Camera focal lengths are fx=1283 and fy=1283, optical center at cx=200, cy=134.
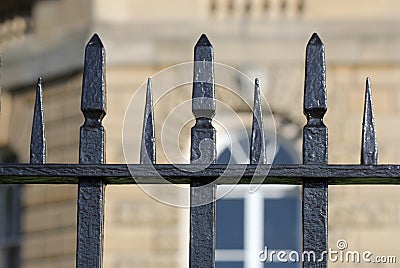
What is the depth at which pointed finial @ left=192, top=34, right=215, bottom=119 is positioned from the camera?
9.53 feet

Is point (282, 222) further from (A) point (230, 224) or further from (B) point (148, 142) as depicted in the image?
(B) point (148, 142)

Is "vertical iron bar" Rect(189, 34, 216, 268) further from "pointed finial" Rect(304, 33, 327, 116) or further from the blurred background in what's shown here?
the blurred background

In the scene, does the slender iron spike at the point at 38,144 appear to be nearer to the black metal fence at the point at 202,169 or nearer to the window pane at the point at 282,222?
the black metal fence at the point at 202,169

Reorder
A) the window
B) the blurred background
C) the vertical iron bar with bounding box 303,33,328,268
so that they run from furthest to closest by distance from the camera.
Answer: the window
the blurred background
the vertical iron bar with bounding box 303,33,328,268

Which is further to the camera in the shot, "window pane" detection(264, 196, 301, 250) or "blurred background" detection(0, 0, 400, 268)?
"window pane" detection(264, 196, 301, 250)

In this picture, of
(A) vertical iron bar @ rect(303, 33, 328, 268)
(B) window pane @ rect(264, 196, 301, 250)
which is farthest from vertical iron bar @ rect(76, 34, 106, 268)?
(B) window pane @ rect(264, 196, 301, 250)

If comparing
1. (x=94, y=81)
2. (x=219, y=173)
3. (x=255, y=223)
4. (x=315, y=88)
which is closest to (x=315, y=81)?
(x=315, y=88)

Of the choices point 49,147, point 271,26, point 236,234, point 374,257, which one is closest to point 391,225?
point 374,257

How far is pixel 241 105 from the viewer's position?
12578mm

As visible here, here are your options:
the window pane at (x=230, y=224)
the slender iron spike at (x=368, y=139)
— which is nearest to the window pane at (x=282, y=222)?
the window pane at (x=230, y=224)

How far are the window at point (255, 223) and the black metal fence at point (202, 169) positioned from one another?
31.7 feet

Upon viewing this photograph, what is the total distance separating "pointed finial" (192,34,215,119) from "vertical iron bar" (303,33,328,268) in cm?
22

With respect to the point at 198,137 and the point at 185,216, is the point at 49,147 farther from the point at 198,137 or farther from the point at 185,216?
the point at 198,137

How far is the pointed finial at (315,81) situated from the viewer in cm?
290
